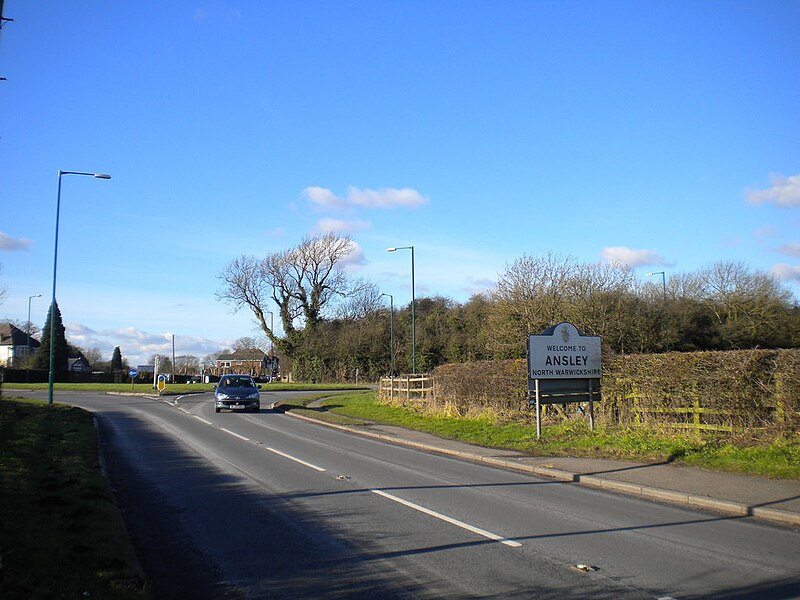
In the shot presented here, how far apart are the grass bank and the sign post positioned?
727 mm

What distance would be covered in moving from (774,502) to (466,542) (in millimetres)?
4925

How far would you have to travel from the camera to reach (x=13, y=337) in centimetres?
10081

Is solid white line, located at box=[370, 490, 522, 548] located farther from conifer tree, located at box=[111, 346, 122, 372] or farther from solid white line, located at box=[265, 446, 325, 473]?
conifer tree, located at box=[111, 346, 122, 372]

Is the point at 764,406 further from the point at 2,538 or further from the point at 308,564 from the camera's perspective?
the point at 2,538

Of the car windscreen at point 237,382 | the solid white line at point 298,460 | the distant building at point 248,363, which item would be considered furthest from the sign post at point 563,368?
the distant building at point 248,363

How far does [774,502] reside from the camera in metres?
9.73

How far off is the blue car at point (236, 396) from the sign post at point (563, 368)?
17158mm

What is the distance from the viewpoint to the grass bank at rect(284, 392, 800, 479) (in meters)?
12.4

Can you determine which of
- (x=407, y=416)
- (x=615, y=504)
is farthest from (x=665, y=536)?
(x=407, y=416)

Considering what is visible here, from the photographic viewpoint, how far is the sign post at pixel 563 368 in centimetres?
1811

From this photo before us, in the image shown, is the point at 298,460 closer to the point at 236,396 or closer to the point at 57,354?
the point at 236,396

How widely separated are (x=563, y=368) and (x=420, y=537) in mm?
11039

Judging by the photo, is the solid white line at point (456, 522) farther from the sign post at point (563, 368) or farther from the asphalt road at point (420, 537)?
the sign post at point (563, 368)

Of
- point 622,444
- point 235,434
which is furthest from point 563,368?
point 235,434
